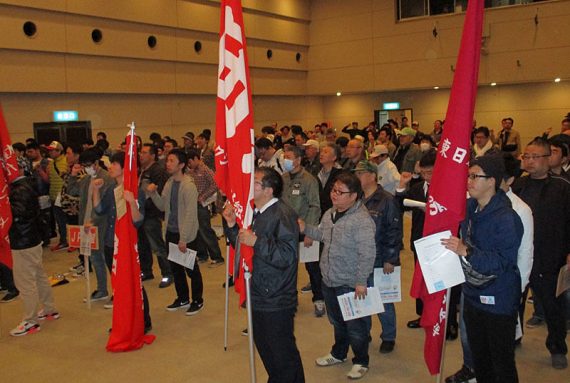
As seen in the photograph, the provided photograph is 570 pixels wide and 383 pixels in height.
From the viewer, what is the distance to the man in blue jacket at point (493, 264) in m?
3.14

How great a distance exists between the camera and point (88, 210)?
6.52 m

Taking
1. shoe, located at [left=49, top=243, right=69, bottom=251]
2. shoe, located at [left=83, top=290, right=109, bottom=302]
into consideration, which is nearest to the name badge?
shoe, located at [left=83, top=290, right=109, bottom=302]

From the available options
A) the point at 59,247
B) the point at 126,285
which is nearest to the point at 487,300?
the point at 126,285

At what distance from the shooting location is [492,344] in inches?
128

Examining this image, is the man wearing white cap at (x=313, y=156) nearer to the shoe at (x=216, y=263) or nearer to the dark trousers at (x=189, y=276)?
the shoe at (x=216, y=263)

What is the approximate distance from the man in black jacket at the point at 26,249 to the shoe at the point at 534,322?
5.04m

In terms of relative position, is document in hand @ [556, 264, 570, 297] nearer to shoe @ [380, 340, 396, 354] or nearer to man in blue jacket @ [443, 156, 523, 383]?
man in blue jacket @ [443, 156, 523, 383]

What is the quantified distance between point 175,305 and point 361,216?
9.96ft

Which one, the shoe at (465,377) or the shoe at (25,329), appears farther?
the shoe at (25,329)

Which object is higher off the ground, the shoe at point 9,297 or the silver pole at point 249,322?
the silver pole at point 249,322

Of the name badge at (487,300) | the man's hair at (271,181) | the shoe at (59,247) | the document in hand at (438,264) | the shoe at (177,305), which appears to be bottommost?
the shoe at (177,305)

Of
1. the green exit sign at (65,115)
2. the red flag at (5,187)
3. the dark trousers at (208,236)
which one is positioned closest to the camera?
the red flag at (5,187)

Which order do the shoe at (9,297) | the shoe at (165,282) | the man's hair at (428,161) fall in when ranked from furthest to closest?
the shoe at (165,282) < the shoe at (9,297) < the man's hair at (428,161)

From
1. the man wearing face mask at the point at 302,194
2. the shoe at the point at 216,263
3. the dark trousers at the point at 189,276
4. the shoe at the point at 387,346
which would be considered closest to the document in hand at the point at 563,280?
the shoe at the point at 387,346
